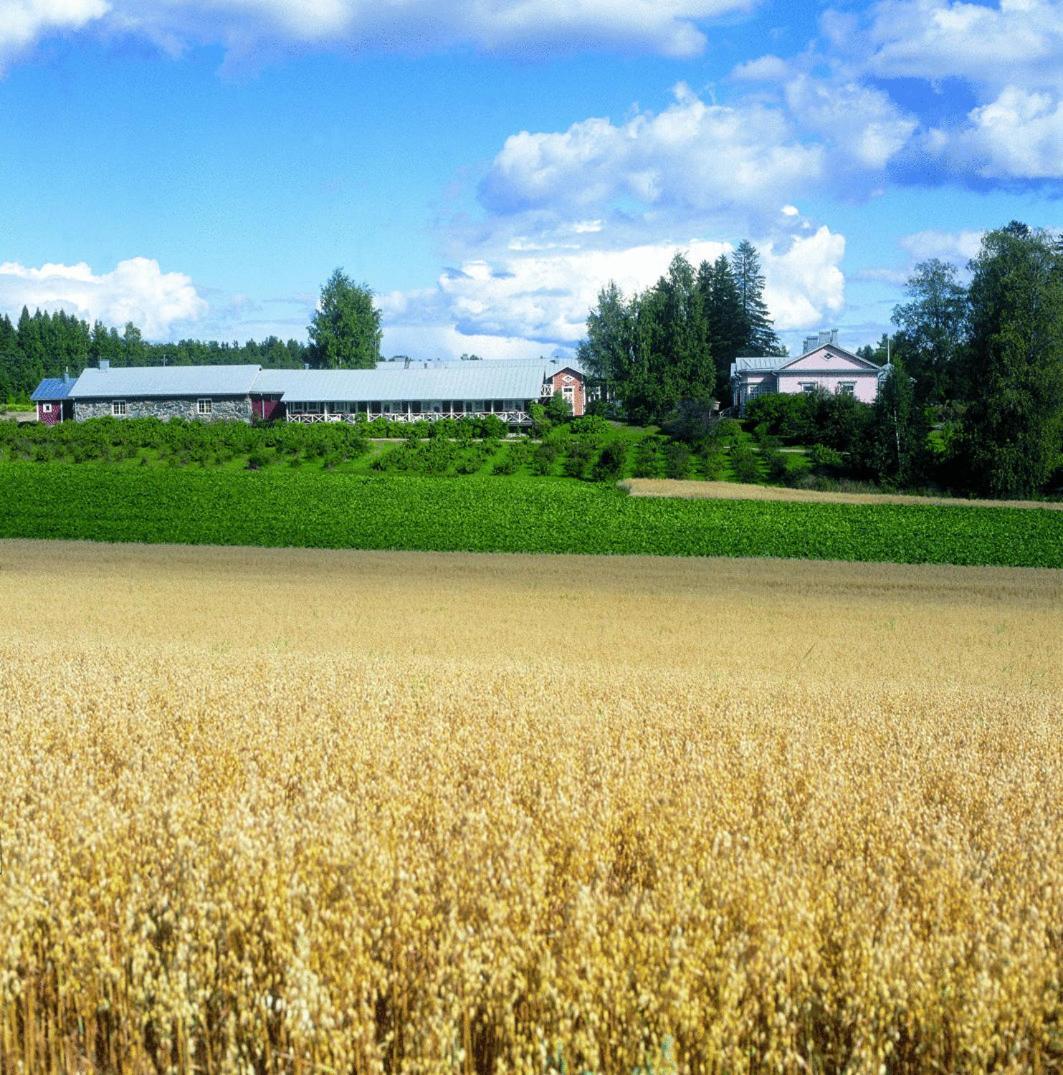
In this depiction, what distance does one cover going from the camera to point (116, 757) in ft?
26.7

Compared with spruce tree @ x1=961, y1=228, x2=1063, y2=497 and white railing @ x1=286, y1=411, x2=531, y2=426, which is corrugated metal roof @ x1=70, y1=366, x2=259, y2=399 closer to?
white railing @ x1=286, y1=411, x2=531, y2=426

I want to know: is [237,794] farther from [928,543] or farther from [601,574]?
[928,543]

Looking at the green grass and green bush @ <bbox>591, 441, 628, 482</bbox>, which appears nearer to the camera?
the green grass

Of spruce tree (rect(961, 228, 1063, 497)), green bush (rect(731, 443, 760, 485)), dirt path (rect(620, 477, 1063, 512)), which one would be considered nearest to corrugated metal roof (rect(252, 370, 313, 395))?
green bush (rect(731, 443, 760, 485))

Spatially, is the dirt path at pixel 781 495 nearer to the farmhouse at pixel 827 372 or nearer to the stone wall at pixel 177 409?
the farmhouse at pixel 827 372

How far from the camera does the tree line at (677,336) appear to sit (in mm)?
80125

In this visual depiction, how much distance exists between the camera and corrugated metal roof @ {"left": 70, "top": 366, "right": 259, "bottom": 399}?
8738 cm

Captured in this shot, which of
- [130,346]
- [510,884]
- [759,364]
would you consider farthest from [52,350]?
[510,884]

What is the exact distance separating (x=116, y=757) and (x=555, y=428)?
6434 cm

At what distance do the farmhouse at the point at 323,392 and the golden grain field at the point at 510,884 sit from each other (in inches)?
2809

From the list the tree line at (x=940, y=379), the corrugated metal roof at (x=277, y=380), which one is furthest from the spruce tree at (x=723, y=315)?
the corrugated metal roof at (x=277, y=380)

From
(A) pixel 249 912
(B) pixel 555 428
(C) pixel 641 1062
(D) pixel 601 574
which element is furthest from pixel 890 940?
(B) pixel 555 428

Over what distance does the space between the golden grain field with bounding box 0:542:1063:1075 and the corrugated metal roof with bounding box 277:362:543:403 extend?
7243cm

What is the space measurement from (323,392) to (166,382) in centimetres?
1416
